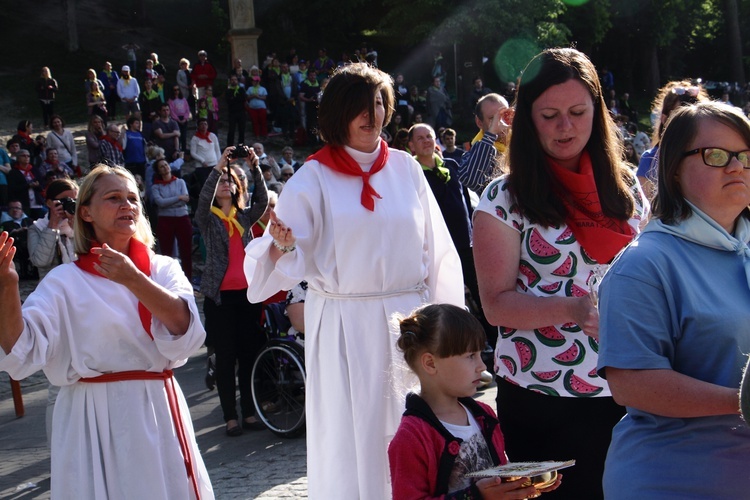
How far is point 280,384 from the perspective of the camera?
27.7 feet

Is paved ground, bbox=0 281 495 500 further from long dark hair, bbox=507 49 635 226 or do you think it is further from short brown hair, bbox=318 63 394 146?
long dark hair, bbox=507 49 635 226

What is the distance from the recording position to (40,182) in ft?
62.5

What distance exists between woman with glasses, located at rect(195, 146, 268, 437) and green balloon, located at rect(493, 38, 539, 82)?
82.1 ft

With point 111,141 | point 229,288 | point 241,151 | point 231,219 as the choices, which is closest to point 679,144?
point 241,151

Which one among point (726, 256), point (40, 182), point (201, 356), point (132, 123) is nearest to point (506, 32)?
point (132, 123)

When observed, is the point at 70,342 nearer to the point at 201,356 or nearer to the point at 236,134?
the point at 201,356

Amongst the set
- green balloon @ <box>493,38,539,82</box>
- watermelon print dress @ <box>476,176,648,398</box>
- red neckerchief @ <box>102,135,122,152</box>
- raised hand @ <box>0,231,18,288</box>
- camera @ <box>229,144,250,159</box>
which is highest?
green balloon @ <box>493,38,539,82</box>

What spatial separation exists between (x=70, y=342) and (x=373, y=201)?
5.04ft

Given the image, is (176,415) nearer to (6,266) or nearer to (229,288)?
(6,266)

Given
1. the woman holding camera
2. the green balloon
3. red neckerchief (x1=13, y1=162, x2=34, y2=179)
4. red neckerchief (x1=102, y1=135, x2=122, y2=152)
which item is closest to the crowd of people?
the woman holding camera

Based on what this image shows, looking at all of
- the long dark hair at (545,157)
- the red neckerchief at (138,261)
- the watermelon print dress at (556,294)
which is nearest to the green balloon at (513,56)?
the red neckerchief at (138,261)

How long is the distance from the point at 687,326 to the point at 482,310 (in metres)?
1.81

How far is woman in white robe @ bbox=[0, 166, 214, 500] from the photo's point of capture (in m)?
4.14

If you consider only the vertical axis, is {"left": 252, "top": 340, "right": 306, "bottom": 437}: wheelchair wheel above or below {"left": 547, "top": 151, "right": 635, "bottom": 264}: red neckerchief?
below
